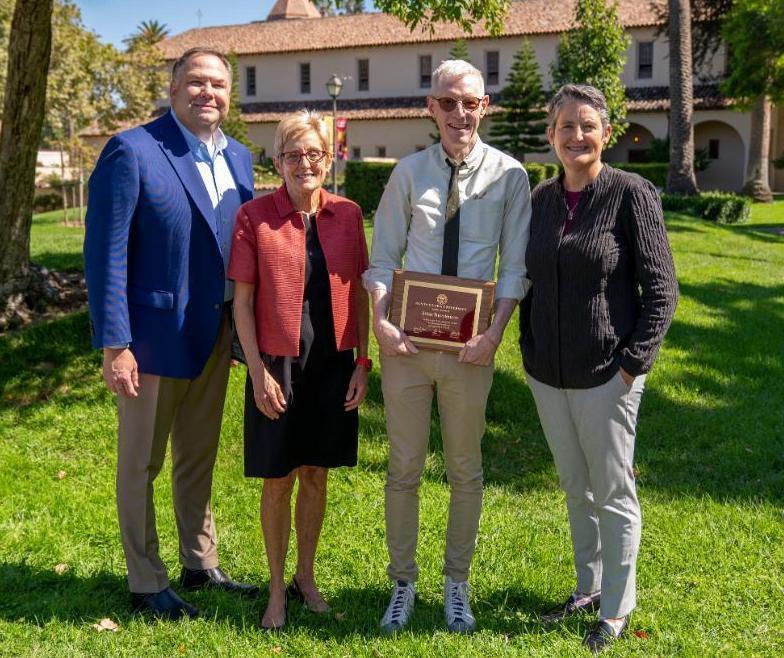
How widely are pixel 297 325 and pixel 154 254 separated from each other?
74 centimetres

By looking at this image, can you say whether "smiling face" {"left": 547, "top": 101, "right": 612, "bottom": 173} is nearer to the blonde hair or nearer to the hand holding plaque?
the hand holding plaque

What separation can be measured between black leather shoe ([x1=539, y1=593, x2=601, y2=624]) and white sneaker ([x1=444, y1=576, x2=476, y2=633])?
1.19 ft

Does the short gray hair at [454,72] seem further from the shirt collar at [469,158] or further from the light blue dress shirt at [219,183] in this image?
the light blue dress shirt at [219,183]

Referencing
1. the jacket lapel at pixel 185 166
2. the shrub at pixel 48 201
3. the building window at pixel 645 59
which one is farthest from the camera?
the building window at pixel 645 59

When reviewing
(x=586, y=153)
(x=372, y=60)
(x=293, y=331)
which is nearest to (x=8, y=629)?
(x=293, y=331)

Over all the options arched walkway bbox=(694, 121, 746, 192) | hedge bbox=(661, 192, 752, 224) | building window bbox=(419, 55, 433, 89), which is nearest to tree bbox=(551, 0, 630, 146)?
hedge bbox=(661, 192, 752, 224)

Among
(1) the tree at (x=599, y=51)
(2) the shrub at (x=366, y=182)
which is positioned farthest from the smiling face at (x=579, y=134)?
(2) the shrub at (x=366, y=182)

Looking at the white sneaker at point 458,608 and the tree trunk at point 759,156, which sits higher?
the tree trunk at point 759,156

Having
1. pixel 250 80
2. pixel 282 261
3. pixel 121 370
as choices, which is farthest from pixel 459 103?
pixel 250 80

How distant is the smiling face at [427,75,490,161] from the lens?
3.55 metres

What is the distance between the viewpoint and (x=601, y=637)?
375 cm

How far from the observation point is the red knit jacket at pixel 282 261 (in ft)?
11.9

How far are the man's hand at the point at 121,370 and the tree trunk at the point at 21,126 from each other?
199 inches

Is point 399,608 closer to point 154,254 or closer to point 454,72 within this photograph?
point 154,254
